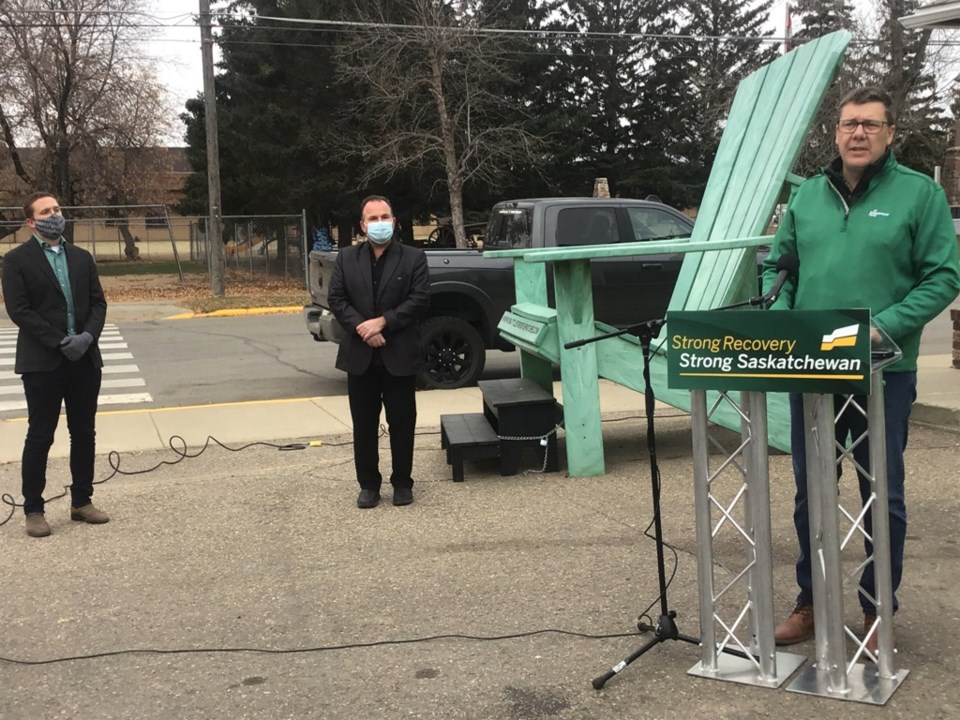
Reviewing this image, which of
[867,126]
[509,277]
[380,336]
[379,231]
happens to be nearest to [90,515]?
[380,336]

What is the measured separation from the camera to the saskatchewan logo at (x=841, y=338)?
290 centimetres

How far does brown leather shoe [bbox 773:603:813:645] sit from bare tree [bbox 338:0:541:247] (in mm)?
22671

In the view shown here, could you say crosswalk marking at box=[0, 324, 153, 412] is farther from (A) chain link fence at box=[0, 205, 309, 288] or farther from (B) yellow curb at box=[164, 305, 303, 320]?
(A) chain link fence at box=[0, 205, 309, 288]

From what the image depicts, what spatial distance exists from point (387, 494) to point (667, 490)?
1.73 metres

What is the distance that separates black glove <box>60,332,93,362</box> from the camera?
5129 mm

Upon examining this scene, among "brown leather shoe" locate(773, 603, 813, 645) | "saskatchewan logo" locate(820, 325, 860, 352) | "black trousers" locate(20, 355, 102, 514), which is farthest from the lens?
"black trousers" locate(20, 355, 102, 514)

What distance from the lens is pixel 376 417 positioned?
5.77 m

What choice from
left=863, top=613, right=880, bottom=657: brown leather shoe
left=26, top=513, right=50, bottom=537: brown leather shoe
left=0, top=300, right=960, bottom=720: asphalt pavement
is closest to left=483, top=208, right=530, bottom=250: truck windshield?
left=0, top=300, right=960, bottom=720: asphalt pavement

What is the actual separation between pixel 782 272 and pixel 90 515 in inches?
160

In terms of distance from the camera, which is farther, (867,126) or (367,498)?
(367,498)

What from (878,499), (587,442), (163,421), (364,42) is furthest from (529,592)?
(364,42)

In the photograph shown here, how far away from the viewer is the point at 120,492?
619 centimetres

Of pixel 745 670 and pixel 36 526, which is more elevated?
pixel 36 526

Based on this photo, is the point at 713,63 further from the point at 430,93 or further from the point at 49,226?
the point at 49,226
